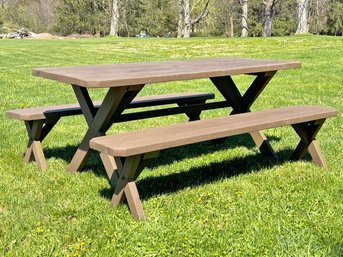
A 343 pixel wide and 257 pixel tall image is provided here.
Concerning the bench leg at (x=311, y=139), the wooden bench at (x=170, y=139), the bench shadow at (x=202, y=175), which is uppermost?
the wooden bench at (x=170, y=139)

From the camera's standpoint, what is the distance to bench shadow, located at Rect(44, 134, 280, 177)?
491 cm

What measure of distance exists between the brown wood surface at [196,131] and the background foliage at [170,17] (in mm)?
46130

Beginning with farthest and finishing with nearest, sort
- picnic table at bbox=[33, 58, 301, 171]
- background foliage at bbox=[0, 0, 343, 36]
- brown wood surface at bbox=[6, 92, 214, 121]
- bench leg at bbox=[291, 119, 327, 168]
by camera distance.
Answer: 1. background foliage at bbox=[0, 0, 343, 36]
2. brown wood surface at bbox=[6, 92, 214, 121]
3. bench leg at bbox=[291, 119, 327, 168]
4. picnic table at bbox=[33, 58, 301, 171]

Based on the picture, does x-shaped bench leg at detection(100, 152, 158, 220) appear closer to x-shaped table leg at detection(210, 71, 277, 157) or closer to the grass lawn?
the grass lawn

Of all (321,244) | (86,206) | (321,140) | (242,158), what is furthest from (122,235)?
(321,140)

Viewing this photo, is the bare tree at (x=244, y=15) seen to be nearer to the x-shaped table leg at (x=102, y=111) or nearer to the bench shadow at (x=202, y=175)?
the bench shadow at (x=202, y=175)

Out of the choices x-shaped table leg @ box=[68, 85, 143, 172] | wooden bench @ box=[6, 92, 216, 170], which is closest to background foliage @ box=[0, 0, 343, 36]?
wooden bench @ box=[6, 92, 216, 170]

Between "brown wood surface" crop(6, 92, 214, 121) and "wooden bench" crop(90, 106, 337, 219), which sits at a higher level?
"wooden bench" crop(90, 106, 337, 219)

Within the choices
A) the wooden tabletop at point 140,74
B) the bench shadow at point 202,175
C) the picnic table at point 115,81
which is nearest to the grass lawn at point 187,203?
the bench shadow at point 202,175

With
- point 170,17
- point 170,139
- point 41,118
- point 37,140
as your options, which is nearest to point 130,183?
point 170,139

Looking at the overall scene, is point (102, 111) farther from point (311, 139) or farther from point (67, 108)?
point (311, 139)

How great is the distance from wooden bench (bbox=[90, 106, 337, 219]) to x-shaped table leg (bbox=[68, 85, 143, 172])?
35cm

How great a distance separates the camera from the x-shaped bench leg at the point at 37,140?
4.75 m

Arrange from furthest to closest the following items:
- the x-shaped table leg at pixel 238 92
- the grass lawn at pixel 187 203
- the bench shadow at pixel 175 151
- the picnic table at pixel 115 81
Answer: the x-shaped table leg at pixel 238 92 → the bench shadow at pixel 175 151 → the picnic table at pixel 115 81 → the grass lawn at pixel 187 203
